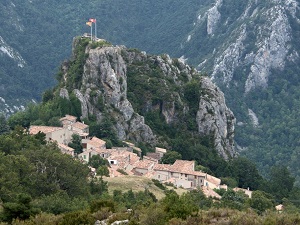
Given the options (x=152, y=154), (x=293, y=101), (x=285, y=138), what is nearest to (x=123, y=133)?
(x=152, y=154)

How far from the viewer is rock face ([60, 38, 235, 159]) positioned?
88.1m

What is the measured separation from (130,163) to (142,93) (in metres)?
23.6

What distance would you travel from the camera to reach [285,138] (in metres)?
158

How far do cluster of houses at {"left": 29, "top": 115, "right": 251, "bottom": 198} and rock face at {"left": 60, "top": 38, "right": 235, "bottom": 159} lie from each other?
7.80 m

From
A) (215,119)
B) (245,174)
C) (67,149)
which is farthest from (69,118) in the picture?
(215,119)

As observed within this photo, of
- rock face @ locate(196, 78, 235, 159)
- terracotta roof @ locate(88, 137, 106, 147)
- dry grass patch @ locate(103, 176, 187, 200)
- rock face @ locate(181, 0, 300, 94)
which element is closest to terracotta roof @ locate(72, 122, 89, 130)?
terracotta roof @ locate(88, 137, 106, 147)

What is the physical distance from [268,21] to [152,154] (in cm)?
10852

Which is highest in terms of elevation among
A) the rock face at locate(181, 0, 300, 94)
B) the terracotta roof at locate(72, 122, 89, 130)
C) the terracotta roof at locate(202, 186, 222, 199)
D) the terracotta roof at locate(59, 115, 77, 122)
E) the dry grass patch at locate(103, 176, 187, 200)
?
the rock face at locate(181, 0, 300, 94)

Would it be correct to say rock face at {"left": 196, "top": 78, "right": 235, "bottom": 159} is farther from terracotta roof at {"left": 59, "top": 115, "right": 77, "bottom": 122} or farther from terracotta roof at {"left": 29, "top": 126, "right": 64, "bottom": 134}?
terracotta roof at {"left": 29, "top": 126, "right": 64, "bottom": 134}

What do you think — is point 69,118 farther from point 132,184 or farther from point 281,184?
point 281,184

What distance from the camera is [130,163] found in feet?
241

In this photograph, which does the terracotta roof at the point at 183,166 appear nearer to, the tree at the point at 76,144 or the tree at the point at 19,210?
the tree at the point at 76,144

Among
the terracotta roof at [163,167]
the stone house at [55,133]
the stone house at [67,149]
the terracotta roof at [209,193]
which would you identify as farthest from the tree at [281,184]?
the stone house at [67,149]

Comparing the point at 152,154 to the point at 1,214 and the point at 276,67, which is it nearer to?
the point at 1,214
